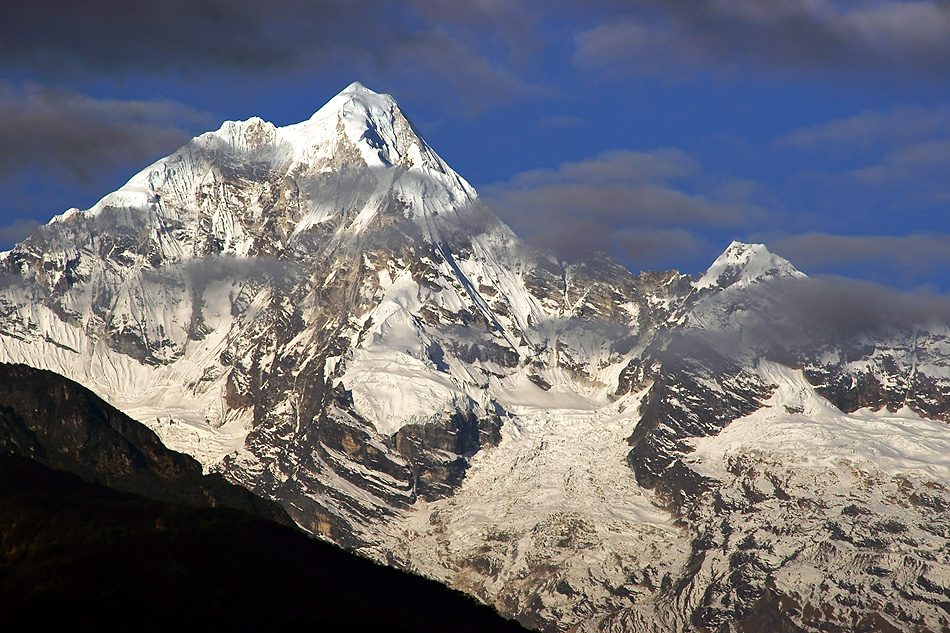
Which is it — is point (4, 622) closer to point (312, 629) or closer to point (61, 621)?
point (61, 621)

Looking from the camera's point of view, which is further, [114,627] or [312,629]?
[114,627]

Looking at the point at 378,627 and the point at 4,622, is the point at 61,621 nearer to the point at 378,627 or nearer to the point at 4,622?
the point at 4,622

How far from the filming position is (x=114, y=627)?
19612 cm

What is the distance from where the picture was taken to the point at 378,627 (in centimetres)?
19562

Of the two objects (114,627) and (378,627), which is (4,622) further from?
(378,627)

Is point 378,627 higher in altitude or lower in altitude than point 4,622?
higher

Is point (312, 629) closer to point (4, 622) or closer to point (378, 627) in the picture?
point (378, 627)

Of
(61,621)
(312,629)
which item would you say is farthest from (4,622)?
(312,629)

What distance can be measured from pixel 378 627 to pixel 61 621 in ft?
105

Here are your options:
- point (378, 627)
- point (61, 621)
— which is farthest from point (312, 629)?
point (61, 621)

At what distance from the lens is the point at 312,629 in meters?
184

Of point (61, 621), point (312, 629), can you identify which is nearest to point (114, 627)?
point (61, 621)

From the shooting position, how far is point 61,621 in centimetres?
19488

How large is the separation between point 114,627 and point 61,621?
536 centimetres
